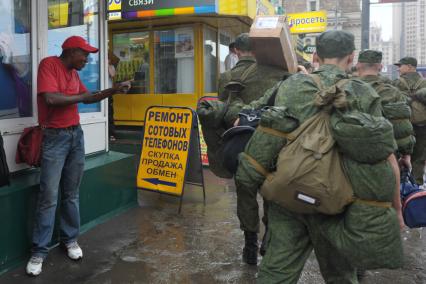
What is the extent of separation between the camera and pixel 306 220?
2.30 meters

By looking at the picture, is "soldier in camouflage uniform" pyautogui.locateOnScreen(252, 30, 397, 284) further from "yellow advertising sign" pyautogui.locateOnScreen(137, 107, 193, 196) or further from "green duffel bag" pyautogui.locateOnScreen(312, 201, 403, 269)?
"yellow advertising sign" pyautogui.locateOnScreen(137, 107, 193, 196)

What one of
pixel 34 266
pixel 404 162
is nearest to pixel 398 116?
pixel 404 162

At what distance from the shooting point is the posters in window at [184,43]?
26.6 ft

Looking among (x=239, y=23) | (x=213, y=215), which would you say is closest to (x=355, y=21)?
(x=239, y=23)

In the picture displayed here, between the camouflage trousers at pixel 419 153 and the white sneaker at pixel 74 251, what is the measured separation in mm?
4621

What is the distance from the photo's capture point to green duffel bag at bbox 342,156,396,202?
1997mm

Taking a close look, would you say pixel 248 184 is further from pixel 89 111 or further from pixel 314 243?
pixel 89 111

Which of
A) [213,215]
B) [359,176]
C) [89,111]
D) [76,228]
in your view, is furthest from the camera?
[213,215]

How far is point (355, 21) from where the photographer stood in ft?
197

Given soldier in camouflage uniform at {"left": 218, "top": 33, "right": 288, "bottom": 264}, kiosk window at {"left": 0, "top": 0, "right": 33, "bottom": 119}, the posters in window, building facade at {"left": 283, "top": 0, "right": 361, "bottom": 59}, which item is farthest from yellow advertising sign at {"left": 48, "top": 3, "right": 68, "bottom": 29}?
building facade at {"left": 283, "top": 0, "right": 361, "bottom": 59}

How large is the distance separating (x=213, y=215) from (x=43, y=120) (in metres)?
2.40

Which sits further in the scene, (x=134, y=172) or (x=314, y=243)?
(x=134, y=172)

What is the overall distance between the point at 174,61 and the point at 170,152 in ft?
10.9

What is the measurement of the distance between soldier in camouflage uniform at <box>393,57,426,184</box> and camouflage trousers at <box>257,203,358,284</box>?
4.29 meters
